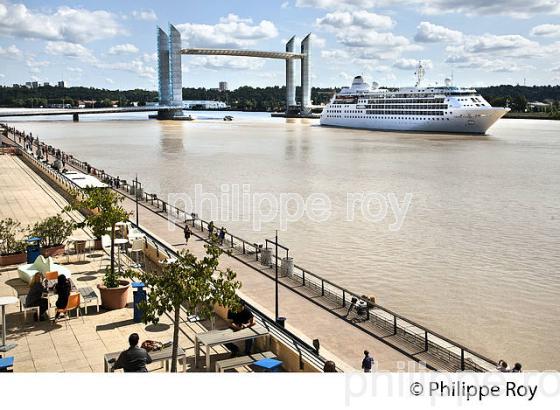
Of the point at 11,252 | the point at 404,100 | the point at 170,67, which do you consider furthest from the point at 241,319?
the point at 170,67

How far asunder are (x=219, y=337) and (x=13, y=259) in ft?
16.4

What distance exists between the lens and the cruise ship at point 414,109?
65.8 meters

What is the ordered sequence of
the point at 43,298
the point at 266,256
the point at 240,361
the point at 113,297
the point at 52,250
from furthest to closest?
1. the point at 266,256
2. the point at 52,250
3. the point at 113,297
4. the point at 43,298
5. the point at 240,361

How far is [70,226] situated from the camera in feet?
32.1

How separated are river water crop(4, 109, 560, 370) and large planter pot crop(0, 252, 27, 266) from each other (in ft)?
18.1

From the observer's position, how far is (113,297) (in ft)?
22.7

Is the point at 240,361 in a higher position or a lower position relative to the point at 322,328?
higher

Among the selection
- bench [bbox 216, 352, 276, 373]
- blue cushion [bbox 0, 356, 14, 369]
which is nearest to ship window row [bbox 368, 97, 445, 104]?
bench [bbox 216, 352, 276, 373]

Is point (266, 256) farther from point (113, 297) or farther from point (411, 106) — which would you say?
point (411, 106)

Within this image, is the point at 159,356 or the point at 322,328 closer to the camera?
the point at 159,356
